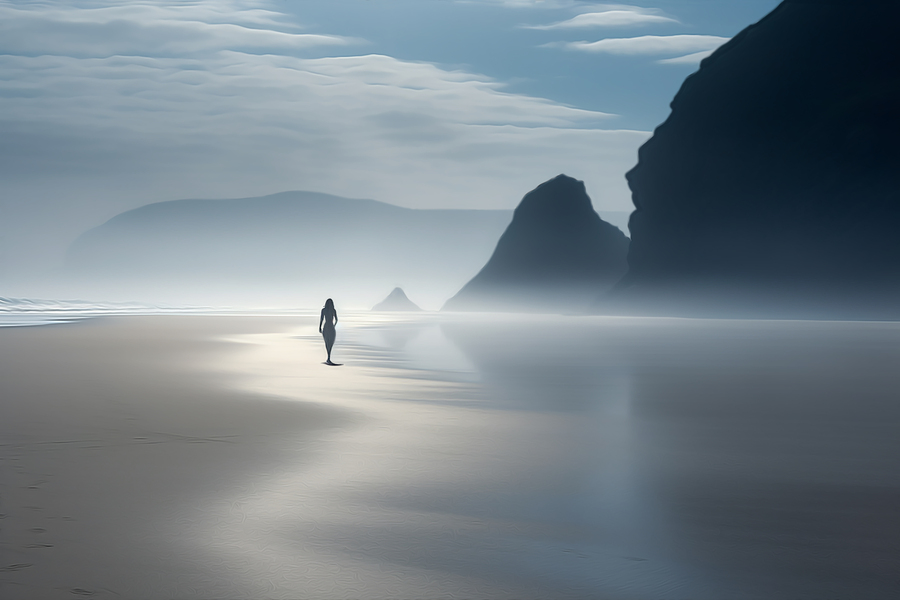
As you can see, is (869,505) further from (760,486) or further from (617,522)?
(617,522)

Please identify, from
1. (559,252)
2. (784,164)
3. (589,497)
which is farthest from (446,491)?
(559,252)

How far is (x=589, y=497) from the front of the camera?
6035 mm

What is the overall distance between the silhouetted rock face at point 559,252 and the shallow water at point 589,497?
156652 mm

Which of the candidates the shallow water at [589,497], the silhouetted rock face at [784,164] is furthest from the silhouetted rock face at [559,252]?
the shallow water at [589,497]

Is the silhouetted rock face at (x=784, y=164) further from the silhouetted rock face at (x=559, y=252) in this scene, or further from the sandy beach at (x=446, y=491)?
the silhouetted rock face at (x=559, y=252)

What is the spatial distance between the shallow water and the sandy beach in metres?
0.02

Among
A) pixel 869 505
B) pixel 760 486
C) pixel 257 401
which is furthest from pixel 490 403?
pixel 869 505

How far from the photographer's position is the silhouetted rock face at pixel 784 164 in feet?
236

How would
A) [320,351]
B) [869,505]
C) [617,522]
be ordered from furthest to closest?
[320,351], [869,505], [617,522]

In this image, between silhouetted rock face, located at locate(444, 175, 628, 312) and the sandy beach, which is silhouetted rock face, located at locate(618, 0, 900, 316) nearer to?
the sandy beach

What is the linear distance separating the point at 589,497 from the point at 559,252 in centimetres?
17016

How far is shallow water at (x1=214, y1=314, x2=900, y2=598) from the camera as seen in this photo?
4340 mm

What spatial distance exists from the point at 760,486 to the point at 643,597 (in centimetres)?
277

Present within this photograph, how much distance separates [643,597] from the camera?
4066mm
